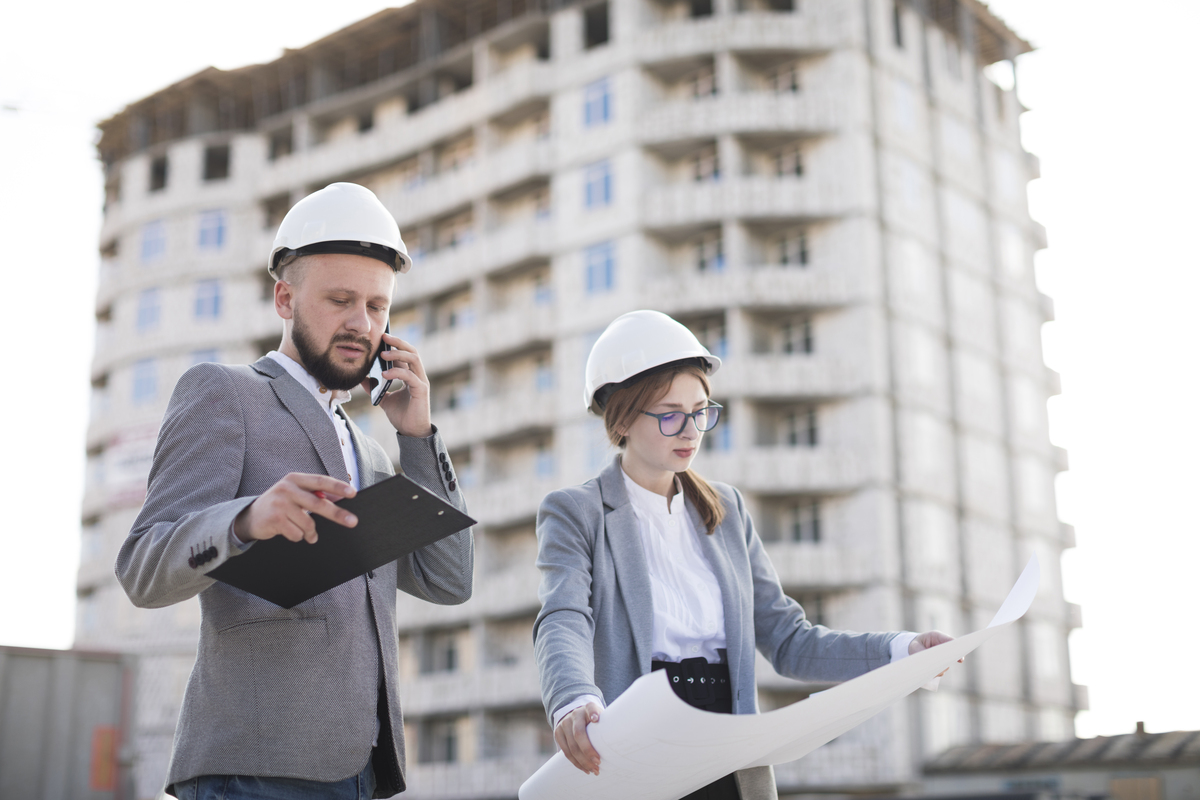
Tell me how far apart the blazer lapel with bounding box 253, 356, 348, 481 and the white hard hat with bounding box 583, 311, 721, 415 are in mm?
1064

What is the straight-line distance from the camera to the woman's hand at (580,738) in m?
3.20

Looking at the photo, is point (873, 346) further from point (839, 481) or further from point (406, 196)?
point (406, 196)

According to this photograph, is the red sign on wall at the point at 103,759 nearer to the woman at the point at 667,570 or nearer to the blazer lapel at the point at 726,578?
the woman at the point at 667,570

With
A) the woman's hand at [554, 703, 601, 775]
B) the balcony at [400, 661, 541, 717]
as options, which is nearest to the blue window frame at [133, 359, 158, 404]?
the balcony at [400, 661, 541, 717]

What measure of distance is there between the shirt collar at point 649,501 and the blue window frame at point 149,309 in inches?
1737

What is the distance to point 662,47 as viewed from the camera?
36.5 m

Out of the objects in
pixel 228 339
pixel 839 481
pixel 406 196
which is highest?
pixel 406 196

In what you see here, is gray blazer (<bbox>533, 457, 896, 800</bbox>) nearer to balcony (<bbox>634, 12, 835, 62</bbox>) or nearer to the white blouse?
the white blouse

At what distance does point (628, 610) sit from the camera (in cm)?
407

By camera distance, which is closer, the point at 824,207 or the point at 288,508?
the point at 288,508

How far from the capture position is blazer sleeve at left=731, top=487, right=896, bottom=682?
4184 millimetres

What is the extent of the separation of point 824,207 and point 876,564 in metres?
10.1

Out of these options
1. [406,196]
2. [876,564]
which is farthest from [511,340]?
[876,564]

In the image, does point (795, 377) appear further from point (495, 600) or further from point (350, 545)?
point (350, 545)
